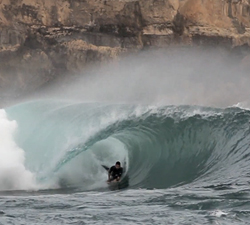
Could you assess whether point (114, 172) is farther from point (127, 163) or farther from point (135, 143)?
point (135, 143)

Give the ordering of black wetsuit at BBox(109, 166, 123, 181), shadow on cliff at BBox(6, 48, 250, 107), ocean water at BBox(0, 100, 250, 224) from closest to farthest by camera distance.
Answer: ocean water at BBox(0, 100, 250, 224) < black wetsuit at BBox(109, 166, 123, 181) < shadow on cliff at BBox(6, 48, 250, 107)

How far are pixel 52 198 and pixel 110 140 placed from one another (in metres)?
5.77

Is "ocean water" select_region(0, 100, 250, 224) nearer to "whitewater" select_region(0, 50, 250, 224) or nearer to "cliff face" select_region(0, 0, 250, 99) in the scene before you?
"whitewater" select_region(0, 50, 250, 224)

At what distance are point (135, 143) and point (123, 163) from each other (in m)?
1.03

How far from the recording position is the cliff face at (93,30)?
95.1 feet

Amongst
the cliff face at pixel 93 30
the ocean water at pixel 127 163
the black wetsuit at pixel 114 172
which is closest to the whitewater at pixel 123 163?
the ocean water at pixel 127 163

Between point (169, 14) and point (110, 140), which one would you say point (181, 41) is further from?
point (110, 140)

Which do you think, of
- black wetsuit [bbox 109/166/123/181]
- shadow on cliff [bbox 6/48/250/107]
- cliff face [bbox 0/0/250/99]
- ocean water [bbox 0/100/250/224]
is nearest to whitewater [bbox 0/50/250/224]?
ocean water [bbox 0/100/250/224]

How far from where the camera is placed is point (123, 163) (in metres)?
18.5

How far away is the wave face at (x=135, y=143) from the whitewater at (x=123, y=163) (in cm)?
3

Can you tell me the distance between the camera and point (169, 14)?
29.0 m

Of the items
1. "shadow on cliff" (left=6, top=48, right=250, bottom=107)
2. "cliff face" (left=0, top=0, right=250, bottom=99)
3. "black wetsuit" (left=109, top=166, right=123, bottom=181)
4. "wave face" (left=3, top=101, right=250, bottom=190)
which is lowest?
"black wetsuit" (left=109, top=166, right=123, bottom=181)

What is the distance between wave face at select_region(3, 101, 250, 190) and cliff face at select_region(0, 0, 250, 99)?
8127 millimetres

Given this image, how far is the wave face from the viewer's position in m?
16.8
